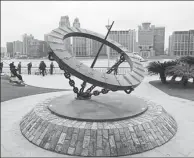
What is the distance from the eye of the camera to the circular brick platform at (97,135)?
3.99m

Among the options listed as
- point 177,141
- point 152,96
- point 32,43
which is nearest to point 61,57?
point 177,141

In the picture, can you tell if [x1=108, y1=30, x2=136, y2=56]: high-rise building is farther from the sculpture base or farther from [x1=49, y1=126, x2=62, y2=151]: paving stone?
[x1=49, y1=126, x2=62, y2=151]: paving stone

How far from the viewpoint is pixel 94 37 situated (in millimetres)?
6992

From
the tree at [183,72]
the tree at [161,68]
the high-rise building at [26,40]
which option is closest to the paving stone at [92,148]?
the tree at [183,72]

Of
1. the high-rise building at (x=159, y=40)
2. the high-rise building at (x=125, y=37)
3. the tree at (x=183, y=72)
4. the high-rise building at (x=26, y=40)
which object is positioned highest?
the high-rise building at (x=159, y=40)

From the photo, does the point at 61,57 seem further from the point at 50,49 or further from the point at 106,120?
the point at 106,120

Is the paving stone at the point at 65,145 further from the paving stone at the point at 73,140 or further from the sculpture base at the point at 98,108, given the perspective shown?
the sculpture base at the point at 98,108

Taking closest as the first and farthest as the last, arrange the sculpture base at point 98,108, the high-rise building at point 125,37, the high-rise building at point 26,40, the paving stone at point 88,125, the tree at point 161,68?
the paving stone at point 88,125
the sculpture base at point 98,108
the tree at point 161,68
the high-rise building at point 125,37
the high-rise building at point 26,40

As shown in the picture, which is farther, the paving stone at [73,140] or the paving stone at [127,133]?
the paving stone at [127,133]

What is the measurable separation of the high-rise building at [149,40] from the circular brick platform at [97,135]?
223ft

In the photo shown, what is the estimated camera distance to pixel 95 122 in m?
4.50

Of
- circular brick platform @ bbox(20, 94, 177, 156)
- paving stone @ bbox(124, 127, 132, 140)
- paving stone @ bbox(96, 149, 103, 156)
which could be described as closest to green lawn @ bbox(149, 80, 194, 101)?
circular brick platform @ bbox(20, 94, 177, 156)

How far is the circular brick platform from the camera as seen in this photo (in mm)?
3986

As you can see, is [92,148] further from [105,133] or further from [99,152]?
[105,133]
